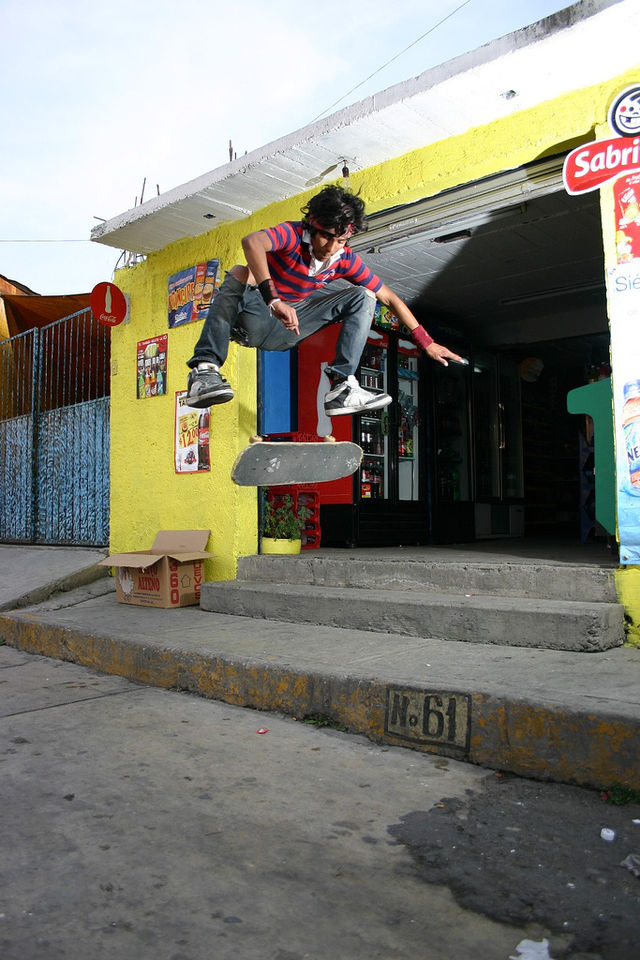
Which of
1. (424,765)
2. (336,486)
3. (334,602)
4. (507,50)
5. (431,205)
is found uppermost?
(507,50)

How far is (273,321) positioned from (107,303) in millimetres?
4191

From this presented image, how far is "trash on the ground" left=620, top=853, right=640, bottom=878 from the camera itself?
1.88 metres

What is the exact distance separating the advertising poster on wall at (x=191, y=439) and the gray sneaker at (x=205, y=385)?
2883 millimetres

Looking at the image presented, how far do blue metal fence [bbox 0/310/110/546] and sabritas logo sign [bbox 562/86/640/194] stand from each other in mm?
5483

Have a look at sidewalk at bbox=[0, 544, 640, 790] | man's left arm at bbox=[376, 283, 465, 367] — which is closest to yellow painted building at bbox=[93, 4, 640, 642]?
sidewalk at bbox=[0, 544, 640, 790]

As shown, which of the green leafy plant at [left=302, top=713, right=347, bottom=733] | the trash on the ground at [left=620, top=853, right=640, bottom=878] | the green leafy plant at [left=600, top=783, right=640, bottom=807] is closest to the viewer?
the trash on the ground at [left=620, top=853, right=640, bottom=878]

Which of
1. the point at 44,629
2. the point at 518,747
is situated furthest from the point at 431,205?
the point at 44,629

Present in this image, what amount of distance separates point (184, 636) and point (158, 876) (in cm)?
270

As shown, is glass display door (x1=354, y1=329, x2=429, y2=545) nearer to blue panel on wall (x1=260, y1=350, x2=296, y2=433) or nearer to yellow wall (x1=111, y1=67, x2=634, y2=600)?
blue panel on wall (x1=260, y1=350, x2=296, y2=433)

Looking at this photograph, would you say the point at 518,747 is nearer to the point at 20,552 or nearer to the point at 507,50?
the point at 507,50

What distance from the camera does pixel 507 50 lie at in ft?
13.3

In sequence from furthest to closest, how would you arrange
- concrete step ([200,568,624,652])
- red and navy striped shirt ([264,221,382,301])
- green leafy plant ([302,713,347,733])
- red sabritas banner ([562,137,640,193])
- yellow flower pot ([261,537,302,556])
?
yellow flower pot ([261,537,302,556])
red sabritas banner ([562,137,640,193])
concrete step ([200,568,624,652])
red and navy striped shirt ([264,221,382,301])
green leafy plant ([302,713,347,733])

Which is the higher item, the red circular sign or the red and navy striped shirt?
the red circular sign

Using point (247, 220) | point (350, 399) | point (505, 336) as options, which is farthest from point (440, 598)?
point (505, 336)
